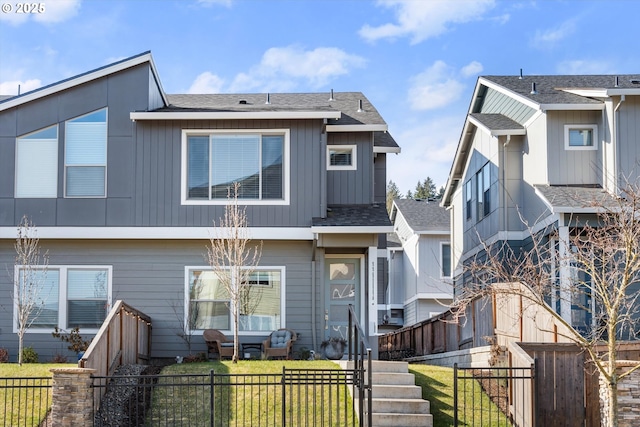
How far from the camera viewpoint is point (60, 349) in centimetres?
1720

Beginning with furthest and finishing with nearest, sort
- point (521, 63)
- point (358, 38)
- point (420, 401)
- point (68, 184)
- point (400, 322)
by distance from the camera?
1. point (400, 322)
2. point (521, 63)
3. point (358, 38)
4. point (68, 184)
5. point (420, 401)

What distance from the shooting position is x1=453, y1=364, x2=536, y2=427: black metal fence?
1184cm

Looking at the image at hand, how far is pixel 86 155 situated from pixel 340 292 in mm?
6328

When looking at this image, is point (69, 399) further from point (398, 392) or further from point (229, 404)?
point (398, 392)

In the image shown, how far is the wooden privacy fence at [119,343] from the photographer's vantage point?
42.2 ft

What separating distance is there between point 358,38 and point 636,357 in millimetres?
10112

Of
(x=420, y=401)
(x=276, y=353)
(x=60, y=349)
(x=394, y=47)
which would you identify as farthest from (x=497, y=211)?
(x=60, y=349)

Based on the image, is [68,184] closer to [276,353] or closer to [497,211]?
[276,353]

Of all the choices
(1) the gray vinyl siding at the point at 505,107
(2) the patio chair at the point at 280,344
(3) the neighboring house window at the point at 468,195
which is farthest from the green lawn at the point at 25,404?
(3) the neighboring house window at the point at 468,195

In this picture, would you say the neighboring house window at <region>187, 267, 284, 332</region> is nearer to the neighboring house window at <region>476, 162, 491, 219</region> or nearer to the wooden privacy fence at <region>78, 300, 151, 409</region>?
the wooden privacy fence at <region>78, 300, 151, 409</region>

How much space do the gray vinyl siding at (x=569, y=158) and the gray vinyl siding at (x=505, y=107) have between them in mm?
981

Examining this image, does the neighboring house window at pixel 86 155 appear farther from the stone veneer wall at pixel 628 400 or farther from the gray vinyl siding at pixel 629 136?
the gray vinyl siding at pixel 629 136

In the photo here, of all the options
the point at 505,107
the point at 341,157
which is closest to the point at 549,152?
the point at 505,107

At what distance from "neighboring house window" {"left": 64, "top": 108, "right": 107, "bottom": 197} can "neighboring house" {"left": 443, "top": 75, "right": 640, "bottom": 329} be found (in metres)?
8.70
